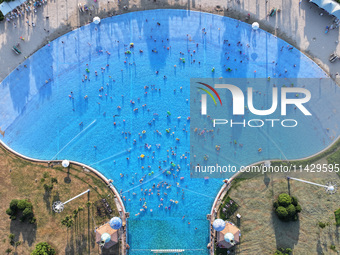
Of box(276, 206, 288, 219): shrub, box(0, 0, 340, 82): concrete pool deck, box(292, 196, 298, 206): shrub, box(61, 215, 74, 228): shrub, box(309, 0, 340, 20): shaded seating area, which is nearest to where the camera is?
box(61, 215, 74, 228): shrub

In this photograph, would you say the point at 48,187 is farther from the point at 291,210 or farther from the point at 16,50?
the point at 291,210

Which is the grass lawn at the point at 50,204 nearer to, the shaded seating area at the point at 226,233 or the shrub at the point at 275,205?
the shaded seating area at the point at 226,233

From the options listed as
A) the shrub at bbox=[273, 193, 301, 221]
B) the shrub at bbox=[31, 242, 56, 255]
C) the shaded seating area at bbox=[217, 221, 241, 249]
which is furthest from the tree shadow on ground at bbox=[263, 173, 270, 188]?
the shrub at bbox=[31, 242, 56, 255]

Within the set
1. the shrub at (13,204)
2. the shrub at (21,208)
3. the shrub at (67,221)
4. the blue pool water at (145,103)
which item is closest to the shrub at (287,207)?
the blue pool water at (145,103)

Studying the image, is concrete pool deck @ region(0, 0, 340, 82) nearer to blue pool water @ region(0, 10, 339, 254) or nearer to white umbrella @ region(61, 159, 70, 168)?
blue pool water @ region(0, 10, 339, 254)

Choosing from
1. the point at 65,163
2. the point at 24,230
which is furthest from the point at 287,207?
the point at 24,230
